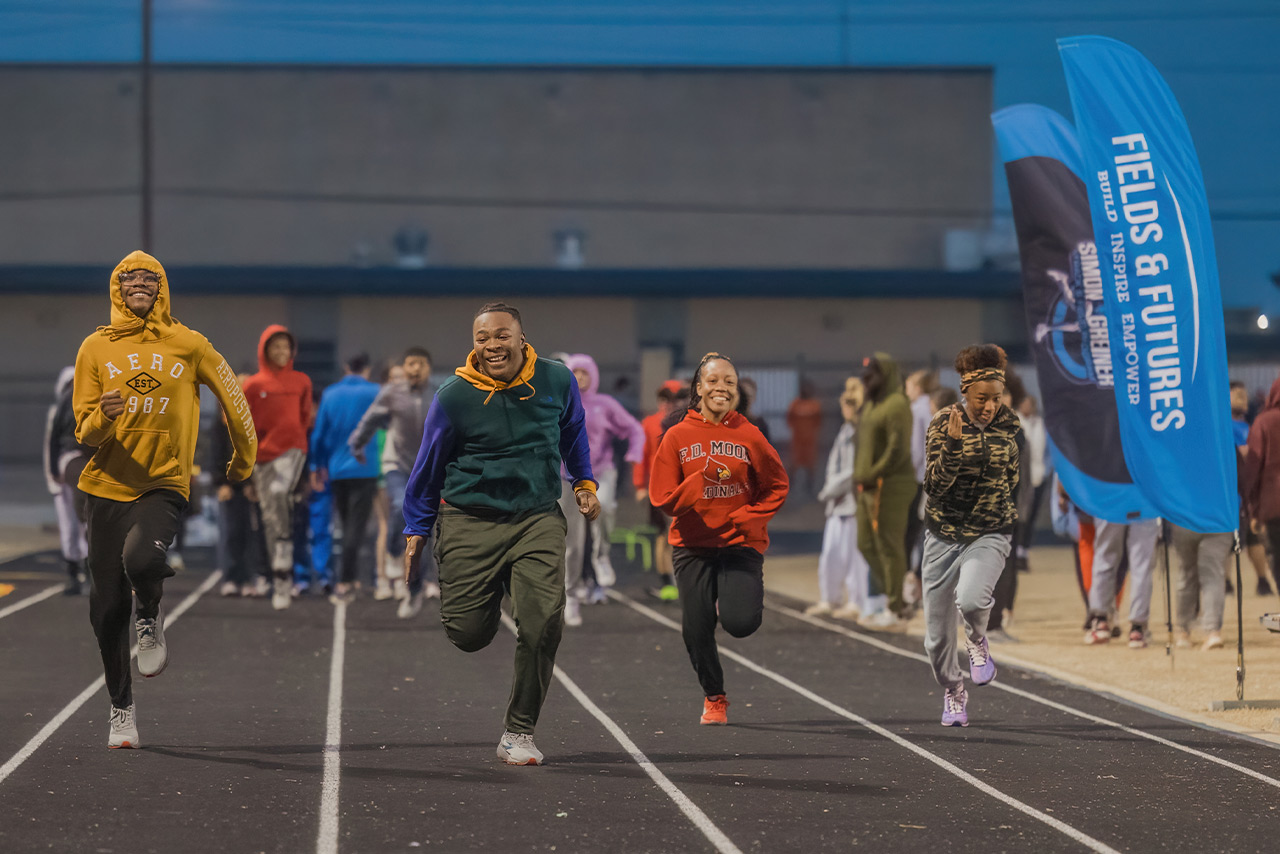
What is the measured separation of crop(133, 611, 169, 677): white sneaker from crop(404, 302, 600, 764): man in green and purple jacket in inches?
45.4

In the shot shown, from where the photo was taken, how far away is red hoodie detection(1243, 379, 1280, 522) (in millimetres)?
11734

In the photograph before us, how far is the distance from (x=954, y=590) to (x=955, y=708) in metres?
0.61

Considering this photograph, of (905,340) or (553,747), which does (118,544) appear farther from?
(905,340)

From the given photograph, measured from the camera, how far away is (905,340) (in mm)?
36188

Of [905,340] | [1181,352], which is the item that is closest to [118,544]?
[1181,352]

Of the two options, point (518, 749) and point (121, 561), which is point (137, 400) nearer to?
point (121, 561)

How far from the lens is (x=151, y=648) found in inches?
290

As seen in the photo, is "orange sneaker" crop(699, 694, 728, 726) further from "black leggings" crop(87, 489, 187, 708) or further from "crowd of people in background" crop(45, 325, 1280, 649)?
"crowd of people in background" crop(45, 325, 1280, 649)

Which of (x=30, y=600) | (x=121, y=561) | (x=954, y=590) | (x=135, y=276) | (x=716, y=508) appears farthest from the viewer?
(x=30, y=600)

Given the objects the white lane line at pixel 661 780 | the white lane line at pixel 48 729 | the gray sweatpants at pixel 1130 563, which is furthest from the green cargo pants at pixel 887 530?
the white lane line at pixel 48 729

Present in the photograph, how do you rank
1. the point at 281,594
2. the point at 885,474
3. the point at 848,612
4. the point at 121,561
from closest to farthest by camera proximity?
the point at 121,561 < the point at 885,474 < the point at 281,594 < the point at 848,612

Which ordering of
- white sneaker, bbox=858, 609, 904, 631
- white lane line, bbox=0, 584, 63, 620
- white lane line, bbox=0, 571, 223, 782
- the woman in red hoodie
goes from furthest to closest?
1. white sneaker, bbox=858, 609, 904, 631
2. white lane line, bbox=0, 584, 63, 620
3. the woman in red hoodie
4. white lane line, bbox=0, 571, 223, 782

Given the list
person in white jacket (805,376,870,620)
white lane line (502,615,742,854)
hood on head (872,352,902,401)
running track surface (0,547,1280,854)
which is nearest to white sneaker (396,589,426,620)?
running track surface (0,547,1280,854)

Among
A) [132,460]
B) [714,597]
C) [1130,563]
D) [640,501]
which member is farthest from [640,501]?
[132,460]
